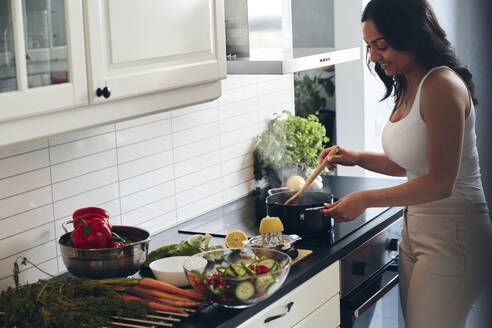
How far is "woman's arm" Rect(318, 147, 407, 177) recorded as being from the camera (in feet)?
8.45

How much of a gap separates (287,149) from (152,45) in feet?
4.18

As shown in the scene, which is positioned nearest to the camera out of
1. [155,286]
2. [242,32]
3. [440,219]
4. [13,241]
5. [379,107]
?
[155,286]

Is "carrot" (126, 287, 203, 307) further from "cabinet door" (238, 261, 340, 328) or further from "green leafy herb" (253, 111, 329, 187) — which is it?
"green leafy herb" (253, 111, 329, 187)

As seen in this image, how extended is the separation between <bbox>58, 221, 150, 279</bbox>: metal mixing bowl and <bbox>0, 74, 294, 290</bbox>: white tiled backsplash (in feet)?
0.55

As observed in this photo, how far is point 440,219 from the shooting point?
2260 millimetres

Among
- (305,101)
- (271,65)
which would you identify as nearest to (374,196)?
(271,65)

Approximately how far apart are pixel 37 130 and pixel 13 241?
1.80 ft

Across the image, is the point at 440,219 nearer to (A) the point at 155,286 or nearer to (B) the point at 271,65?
(B) the point at 271,65

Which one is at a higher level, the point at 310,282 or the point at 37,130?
the point at 37,130

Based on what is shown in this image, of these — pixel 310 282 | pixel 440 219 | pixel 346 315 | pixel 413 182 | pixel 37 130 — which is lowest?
pixel 346 315

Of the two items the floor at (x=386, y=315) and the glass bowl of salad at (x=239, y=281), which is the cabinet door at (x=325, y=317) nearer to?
the floor at (x=386, y=315)

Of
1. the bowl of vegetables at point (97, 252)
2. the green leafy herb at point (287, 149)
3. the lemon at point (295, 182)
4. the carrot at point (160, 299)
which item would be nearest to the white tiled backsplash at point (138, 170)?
the green leafy herb at point (287, 149)

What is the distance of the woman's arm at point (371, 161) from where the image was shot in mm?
2574

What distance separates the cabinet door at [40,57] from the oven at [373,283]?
115 centimetres
